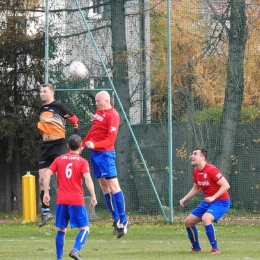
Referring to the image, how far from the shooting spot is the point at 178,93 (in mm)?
16844

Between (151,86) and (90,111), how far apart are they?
5.00 feet

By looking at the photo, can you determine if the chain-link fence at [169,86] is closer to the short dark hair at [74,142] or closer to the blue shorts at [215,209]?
the blue shorts at [215,209]

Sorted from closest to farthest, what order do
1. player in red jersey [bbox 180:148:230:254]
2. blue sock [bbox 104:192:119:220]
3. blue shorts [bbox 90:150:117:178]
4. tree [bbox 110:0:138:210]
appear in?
player in red jersey [bbox 180:148:230:254] → blue shorts [bbox 90:150:117:178] → blue sock [bbox 104:192:119:220] → tree [bbox 110:0:138:210]

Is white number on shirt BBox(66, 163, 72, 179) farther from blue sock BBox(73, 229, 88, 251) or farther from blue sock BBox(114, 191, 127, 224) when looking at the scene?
blue sock BBox(114, 191, 127, 224)

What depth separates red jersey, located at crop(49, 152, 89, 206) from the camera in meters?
9.25

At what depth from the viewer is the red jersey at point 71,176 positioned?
9250mm

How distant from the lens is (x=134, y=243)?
41.0 ft

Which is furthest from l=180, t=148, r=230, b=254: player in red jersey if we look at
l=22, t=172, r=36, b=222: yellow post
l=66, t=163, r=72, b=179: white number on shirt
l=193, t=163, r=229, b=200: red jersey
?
l=22, t=172, r=36, b=222: yellow post

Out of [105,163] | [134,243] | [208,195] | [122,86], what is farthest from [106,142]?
[122,86]

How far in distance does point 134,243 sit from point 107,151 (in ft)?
5.33

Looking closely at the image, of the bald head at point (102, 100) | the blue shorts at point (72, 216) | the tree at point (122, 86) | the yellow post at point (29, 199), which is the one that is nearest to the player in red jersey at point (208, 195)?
the bald head at point (102, 100)

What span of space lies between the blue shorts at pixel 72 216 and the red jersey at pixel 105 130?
270cm

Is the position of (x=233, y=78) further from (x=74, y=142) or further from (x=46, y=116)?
(x=74, y=142)

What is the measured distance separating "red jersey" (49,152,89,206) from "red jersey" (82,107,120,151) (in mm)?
2666
